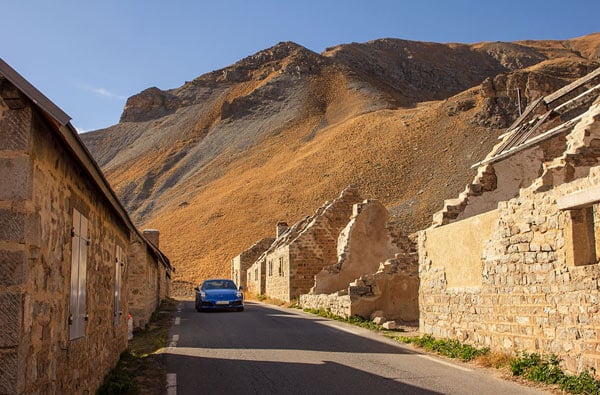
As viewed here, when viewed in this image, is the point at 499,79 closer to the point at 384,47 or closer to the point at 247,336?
the point at 247,336

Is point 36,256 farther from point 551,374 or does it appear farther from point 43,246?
point 551,374

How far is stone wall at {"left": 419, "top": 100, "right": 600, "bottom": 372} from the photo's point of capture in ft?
26.0

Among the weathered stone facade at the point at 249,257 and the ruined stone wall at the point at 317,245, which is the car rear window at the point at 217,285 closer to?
the ruined stone wall at the point at 317,245

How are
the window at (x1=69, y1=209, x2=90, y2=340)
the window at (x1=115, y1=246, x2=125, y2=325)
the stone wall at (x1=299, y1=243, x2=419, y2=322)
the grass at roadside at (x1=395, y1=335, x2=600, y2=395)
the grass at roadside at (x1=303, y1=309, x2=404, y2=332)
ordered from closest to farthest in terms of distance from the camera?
the window at (x1=69, y1=209, x2=90, y2=340) < the grass at roadside at (x1=395, y1=335, x2=600, y2=395) < the window at (x1=115, y1=246, x2=125, y2=325) < the grass at roadside at (x1=303, y1=309, x2=404, y2=332) < the stone wall at (x1=299, y1=243, x2=419, y2=322)

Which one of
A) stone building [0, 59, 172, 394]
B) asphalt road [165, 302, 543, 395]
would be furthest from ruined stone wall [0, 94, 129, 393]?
asphalt road [165, 302, 543, 395]

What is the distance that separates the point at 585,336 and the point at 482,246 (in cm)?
316

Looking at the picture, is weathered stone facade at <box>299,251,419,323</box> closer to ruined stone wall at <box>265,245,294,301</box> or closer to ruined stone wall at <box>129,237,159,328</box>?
ruined stone wall at <box>129,237,159,328</box>

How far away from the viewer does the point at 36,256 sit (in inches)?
183

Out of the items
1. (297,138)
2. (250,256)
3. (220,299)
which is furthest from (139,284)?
(297,138)

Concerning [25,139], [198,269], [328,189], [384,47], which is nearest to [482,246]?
[25,139]

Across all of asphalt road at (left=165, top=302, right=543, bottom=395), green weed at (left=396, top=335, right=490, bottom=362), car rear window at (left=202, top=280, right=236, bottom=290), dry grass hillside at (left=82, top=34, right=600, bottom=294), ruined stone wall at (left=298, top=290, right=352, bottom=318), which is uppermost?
dry grass hillside at (left=82, top=34, right=600, bottom=294)

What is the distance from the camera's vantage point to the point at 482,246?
10.8 meters

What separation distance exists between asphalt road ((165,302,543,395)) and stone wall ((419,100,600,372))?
2.93 ft

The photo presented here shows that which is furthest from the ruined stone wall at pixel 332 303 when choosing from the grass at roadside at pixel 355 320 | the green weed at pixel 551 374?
the green weed at pixel 551 374
